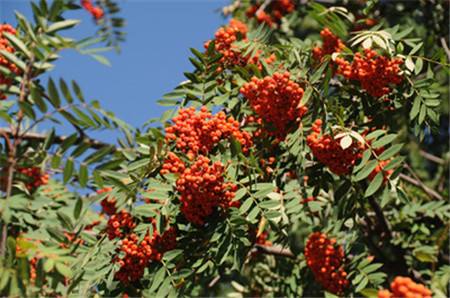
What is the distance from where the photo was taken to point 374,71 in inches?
127

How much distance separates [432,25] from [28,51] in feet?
14.1

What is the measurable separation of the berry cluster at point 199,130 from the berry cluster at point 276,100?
188 mm

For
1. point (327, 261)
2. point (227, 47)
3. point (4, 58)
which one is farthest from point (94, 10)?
point (327, 261)

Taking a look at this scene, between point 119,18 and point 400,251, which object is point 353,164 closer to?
point 400,251

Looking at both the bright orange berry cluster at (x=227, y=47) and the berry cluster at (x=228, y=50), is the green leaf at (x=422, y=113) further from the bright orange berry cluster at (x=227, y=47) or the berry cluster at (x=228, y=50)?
the bright orange berry cluster at (x=227, y=47)

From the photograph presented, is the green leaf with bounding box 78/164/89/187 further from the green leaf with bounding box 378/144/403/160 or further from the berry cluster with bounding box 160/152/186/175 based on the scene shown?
the green leaf with bounding box 378/144/403/160

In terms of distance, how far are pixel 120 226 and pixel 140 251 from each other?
0.84 ft

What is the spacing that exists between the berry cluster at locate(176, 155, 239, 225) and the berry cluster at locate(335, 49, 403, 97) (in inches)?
37.8

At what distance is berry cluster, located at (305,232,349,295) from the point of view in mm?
3756

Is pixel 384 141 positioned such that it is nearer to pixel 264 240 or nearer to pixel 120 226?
pixel 120 226

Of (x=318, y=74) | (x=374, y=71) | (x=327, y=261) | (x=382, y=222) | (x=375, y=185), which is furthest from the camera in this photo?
(x=382, y=222)

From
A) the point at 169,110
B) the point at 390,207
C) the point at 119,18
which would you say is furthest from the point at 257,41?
the point at 390,207

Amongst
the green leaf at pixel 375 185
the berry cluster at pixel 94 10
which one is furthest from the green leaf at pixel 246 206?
the berry cluster at pixel 94 10

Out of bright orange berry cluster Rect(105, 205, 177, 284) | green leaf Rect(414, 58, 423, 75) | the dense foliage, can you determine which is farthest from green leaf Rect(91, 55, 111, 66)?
green leaf Rect(414, 58, 423, 75)
